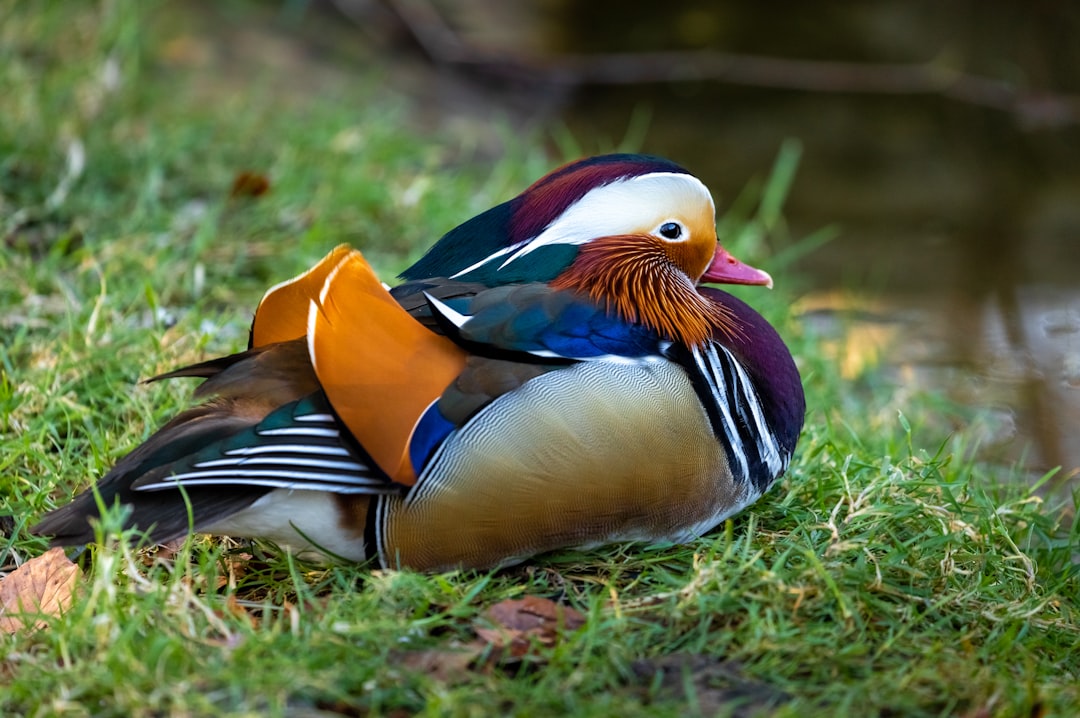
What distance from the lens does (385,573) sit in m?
2.04

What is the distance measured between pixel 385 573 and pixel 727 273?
95 cm

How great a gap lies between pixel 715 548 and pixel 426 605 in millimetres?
526

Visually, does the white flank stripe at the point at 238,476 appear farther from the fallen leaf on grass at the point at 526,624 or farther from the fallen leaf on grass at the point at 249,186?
the fallen leaf on grass at the point at 249,186

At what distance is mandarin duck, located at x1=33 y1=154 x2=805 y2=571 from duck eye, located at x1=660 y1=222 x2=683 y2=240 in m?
0.06

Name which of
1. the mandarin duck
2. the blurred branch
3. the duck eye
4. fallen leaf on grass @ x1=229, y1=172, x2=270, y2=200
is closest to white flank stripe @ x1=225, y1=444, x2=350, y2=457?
the mandarin duck

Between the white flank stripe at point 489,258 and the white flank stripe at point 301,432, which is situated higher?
the white flank stripe at point 489,258

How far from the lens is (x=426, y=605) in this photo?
6.34ft

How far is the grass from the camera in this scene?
5.77 ft

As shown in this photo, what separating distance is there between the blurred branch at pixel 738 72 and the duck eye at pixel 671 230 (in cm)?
400

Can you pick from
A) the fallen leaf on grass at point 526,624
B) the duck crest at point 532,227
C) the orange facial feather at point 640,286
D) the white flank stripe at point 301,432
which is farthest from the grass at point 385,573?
the duck crest at point 532,227

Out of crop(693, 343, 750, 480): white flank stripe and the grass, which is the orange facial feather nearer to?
crop(693, 343, 750, 480): white flank stripe

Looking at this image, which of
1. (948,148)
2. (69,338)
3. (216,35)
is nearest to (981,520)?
(69,338)

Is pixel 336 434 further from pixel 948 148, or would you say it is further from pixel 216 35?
pixel 948 148

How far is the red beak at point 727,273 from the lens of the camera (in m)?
2.49
